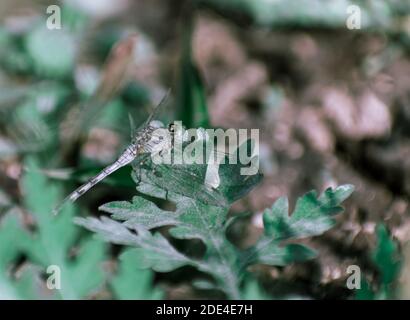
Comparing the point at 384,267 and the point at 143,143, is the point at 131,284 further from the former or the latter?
the point at 384,267

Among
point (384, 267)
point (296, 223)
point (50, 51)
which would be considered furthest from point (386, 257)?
point (50, 51)

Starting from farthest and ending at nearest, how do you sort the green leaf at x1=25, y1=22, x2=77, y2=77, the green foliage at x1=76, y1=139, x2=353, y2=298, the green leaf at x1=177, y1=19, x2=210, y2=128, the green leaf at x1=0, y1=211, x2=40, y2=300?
the green leaf at x1=25, y1=22, x2=77, y2=77 < the green leaf at x1=177, y1=19, x2=210, y2=128 < the green leaf at x1=0, y1=211, x2=40, y2=300 < the green foliage at x1=76, y1=139, x2=353, y2=298

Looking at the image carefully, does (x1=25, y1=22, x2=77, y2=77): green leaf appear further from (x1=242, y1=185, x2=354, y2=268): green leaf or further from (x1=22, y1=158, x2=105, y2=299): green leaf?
(x1=242, y1=185, x2=354, y2=268): green leaf

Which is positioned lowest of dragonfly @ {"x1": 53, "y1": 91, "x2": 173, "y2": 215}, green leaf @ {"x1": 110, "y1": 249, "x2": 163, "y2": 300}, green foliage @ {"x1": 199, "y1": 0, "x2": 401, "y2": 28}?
green leaf @ {"x1": 110, "y1": 249, "x2": 163, "y2": 300}

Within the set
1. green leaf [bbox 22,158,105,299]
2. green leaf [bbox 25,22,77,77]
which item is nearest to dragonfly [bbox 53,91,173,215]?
green leaf [bbox 22,158,105,299]

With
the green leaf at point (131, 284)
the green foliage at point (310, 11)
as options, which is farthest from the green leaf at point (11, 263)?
the green foliage at point (310, 11)

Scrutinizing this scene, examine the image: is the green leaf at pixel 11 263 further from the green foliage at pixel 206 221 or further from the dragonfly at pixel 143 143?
the green foliage at pixel 206 221
